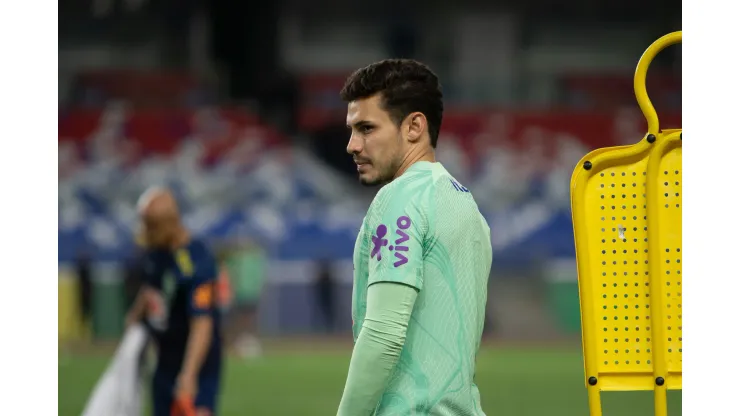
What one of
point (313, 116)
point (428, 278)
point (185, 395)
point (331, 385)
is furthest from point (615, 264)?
point (313, 116)

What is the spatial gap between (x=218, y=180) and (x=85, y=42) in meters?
3.23

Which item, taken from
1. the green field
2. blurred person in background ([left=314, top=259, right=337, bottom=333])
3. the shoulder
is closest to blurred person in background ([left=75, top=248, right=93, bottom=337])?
the green field

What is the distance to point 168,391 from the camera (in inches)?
197

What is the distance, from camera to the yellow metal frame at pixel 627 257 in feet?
7.77

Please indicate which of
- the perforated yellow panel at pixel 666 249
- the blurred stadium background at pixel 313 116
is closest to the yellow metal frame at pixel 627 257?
the perforated yellow panel at pixel 666 249

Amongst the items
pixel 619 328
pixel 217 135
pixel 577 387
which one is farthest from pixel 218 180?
pixel 619 328

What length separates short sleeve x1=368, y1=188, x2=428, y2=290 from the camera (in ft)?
6.39

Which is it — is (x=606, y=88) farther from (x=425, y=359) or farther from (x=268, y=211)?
(x=425, y=359)

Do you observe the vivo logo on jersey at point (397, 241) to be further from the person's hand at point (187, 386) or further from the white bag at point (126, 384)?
the white bag at point (126, 384)

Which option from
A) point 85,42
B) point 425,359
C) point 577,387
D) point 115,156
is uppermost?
point 85,42

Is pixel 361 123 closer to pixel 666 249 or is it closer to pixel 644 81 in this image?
pixel 644 81

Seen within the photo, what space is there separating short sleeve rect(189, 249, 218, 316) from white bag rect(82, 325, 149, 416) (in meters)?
0.42

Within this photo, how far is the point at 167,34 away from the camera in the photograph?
17.6 metres

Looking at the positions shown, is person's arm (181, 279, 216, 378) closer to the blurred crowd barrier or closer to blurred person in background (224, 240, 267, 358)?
blurred person in background (224, 240, 267, 358)
